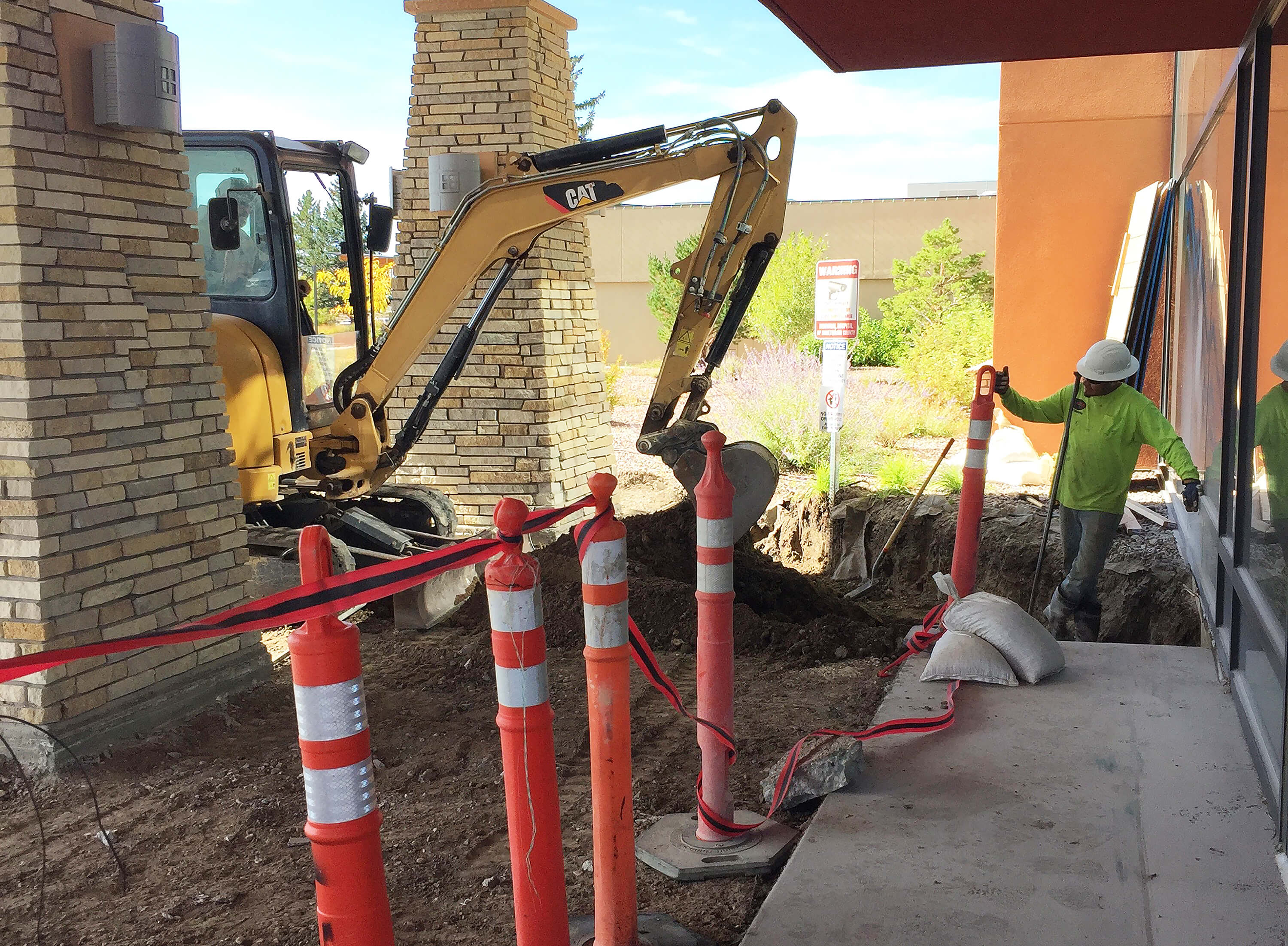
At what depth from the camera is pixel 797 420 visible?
1235 centimetres

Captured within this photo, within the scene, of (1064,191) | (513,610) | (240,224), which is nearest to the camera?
(513,610)

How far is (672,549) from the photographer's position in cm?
868

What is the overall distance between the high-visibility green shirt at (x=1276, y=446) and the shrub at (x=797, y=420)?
786cm

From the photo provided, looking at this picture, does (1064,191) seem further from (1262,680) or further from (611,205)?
(1262,680)

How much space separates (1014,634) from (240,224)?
5049mm

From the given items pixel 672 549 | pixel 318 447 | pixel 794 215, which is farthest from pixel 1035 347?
pixel 794 215

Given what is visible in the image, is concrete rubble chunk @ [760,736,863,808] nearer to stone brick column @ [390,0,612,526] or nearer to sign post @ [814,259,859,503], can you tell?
stone brick column @ [390,0,612,526]

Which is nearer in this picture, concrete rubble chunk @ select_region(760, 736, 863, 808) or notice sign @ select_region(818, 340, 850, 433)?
concrete rubble chunk @ select_region(760, 736, 863, 808)

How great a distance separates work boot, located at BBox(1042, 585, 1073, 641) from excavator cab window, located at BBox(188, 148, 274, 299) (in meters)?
5.25

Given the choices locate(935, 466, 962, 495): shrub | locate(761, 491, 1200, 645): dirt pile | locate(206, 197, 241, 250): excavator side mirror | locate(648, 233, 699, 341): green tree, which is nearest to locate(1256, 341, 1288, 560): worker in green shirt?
locate(761, 491, 1200, 645): dirt pile

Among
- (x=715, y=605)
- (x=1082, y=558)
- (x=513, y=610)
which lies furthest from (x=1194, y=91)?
(x=513, y=610)

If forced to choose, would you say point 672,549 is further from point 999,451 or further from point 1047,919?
point 1047,919

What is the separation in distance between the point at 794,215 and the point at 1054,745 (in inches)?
1354

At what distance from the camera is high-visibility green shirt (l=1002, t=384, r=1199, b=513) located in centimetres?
583
